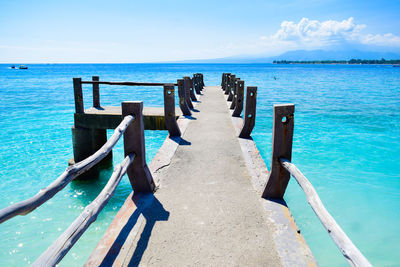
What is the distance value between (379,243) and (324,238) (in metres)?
1.06

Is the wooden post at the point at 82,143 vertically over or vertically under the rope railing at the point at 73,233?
under

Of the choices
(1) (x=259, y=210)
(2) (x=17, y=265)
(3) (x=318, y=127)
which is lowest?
(2) (x=17, y=265)

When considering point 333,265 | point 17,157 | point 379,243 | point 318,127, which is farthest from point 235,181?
point 318,127

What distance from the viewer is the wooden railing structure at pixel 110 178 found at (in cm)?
156

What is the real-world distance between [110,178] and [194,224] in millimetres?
1017

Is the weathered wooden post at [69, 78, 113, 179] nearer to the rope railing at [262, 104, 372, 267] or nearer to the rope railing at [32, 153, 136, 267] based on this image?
the rope railing at [32, 153, 136, 267]

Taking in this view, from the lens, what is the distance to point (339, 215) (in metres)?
6.22

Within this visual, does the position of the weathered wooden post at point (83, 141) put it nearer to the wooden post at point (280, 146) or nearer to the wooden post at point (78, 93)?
the wooden post at point (78, 93)

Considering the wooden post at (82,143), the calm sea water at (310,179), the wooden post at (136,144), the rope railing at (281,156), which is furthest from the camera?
the wooden post at (82,143)

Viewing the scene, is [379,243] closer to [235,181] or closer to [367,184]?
[367,184]

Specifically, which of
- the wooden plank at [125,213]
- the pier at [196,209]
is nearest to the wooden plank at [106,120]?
the wooden plank at [125,213]

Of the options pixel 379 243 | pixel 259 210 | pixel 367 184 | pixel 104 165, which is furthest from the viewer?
pixel 104 165

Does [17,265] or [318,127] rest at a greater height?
[318,127]

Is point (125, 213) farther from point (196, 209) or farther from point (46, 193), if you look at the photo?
point (46, 193)
